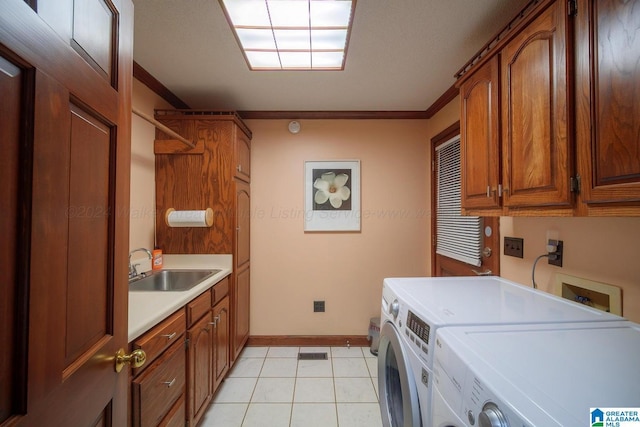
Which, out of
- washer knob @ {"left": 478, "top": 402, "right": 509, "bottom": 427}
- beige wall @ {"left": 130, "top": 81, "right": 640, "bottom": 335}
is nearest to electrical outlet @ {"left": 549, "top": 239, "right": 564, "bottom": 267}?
washer knob @ {"left": 478, "top": 402, "right": 509, "bottom": 427}

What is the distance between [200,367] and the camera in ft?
4.81

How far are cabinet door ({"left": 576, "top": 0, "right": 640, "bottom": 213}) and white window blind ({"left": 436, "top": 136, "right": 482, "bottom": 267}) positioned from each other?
1.06 meters

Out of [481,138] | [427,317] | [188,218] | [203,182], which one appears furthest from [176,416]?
[481,138]

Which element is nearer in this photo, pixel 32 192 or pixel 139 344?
pixel 32 192

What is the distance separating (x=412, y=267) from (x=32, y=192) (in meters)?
2.61

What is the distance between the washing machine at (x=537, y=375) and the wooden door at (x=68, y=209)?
0.90 meters

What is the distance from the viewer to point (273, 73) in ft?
5.99

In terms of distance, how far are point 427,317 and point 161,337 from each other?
112 centimetres

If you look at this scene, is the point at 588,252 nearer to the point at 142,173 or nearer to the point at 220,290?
the point at 220,290

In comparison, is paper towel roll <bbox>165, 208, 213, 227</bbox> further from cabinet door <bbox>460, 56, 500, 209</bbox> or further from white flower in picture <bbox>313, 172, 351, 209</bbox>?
cabinet door <bbox>460, 56, 500, 209</bbox>

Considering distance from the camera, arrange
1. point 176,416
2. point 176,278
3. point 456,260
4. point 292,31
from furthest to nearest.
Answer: point 456,260
point 176,278
point 292,31
point 176,416

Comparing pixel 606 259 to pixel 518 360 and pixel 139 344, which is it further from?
pixel 139 344

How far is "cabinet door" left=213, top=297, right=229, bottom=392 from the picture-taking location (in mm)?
1685

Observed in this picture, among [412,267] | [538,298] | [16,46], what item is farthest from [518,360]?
[412,267]
